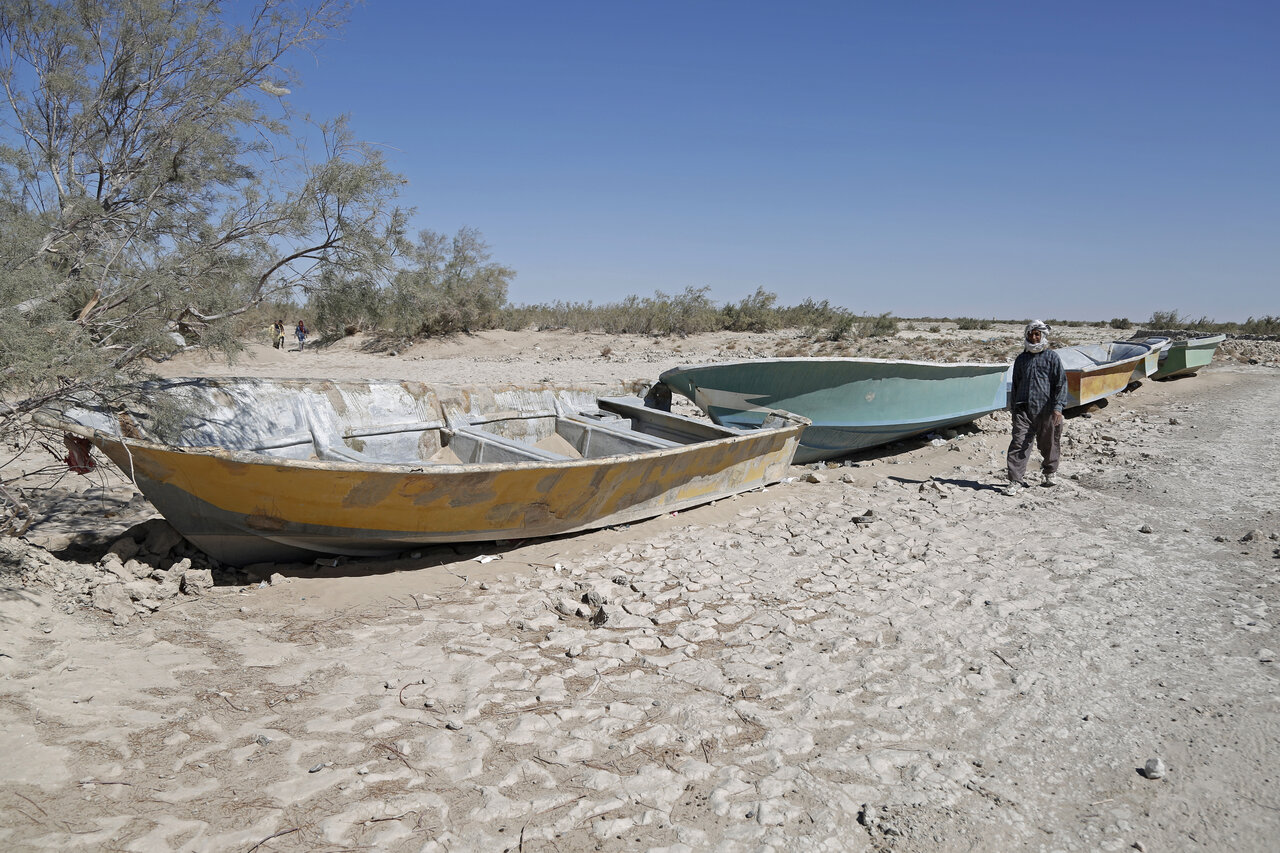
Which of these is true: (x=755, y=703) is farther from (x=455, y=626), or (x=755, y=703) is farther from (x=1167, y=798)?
(x=455, y=626)

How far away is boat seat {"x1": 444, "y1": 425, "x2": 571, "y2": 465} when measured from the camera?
5.71 m

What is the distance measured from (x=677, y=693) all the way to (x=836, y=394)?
509 centimetres

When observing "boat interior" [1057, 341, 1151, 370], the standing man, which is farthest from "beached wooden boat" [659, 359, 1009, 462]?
"boat interior" [1057, 341, 1151, 370]

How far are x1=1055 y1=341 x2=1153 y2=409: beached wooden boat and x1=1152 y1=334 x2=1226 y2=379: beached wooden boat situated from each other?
2.61 feet

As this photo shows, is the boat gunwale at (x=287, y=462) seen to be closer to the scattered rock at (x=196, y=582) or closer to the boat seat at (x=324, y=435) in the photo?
the scattered rock at (x=196, y=582)

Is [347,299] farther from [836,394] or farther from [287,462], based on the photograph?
[836,394]

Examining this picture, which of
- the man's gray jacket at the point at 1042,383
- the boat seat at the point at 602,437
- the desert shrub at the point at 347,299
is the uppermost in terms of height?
the desert shrub at the point at 347,299

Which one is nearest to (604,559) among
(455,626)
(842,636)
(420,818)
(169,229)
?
(455,626)

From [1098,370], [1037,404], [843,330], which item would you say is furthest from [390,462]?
[843,330]

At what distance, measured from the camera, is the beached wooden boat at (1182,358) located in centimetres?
1364

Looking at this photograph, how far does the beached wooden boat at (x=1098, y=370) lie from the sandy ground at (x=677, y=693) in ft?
15.2

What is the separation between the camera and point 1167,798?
240 centimetres

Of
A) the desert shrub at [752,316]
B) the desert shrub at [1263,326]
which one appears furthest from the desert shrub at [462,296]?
the desert shrub at [1263,326]

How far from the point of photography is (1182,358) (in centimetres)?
1373
